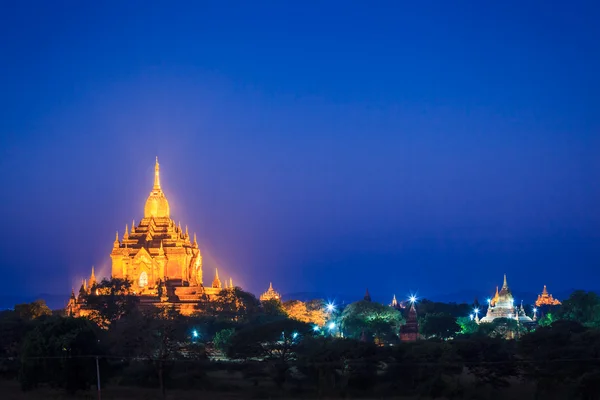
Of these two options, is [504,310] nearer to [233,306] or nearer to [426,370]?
[233,306]

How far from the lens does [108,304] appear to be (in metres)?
82.2

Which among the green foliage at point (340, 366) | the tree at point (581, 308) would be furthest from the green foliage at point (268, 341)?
the tree at point (581, 308)

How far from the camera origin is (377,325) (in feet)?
294

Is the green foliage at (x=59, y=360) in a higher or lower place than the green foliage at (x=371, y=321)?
lower

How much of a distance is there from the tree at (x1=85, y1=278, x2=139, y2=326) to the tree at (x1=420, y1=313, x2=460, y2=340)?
80.3 ft

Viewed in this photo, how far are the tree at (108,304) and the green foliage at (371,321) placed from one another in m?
16.8

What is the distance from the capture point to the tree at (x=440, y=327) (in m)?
94.8

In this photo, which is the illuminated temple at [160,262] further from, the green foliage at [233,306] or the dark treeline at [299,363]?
the dark treeline at [299,363]

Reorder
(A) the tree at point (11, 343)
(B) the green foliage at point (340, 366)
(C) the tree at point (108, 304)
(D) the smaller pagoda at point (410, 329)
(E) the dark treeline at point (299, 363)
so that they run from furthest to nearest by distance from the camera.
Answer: (D) the smaller pagoda at point (410, 329) → (C) the tree at point (108, 304) → (A) the tree at point (11, 343) → (B) the green foliage at point (340, 366) → (E) the dark treeline at point (299, 363)

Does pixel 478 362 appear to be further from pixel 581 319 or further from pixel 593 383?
pixel 581 319

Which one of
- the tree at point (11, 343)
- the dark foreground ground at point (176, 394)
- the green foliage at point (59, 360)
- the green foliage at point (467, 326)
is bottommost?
the dark foreground ground at point (176, 394)

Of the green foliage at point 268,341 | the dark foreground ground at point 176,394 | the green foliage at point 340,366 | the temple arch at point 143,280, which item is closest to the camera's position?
the dark foreground ground at point 176,394

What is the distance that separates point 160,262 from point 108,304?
2234 cm

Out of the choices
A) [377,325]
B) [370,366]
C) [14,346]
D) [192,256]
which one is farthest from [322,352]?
[192,256]
